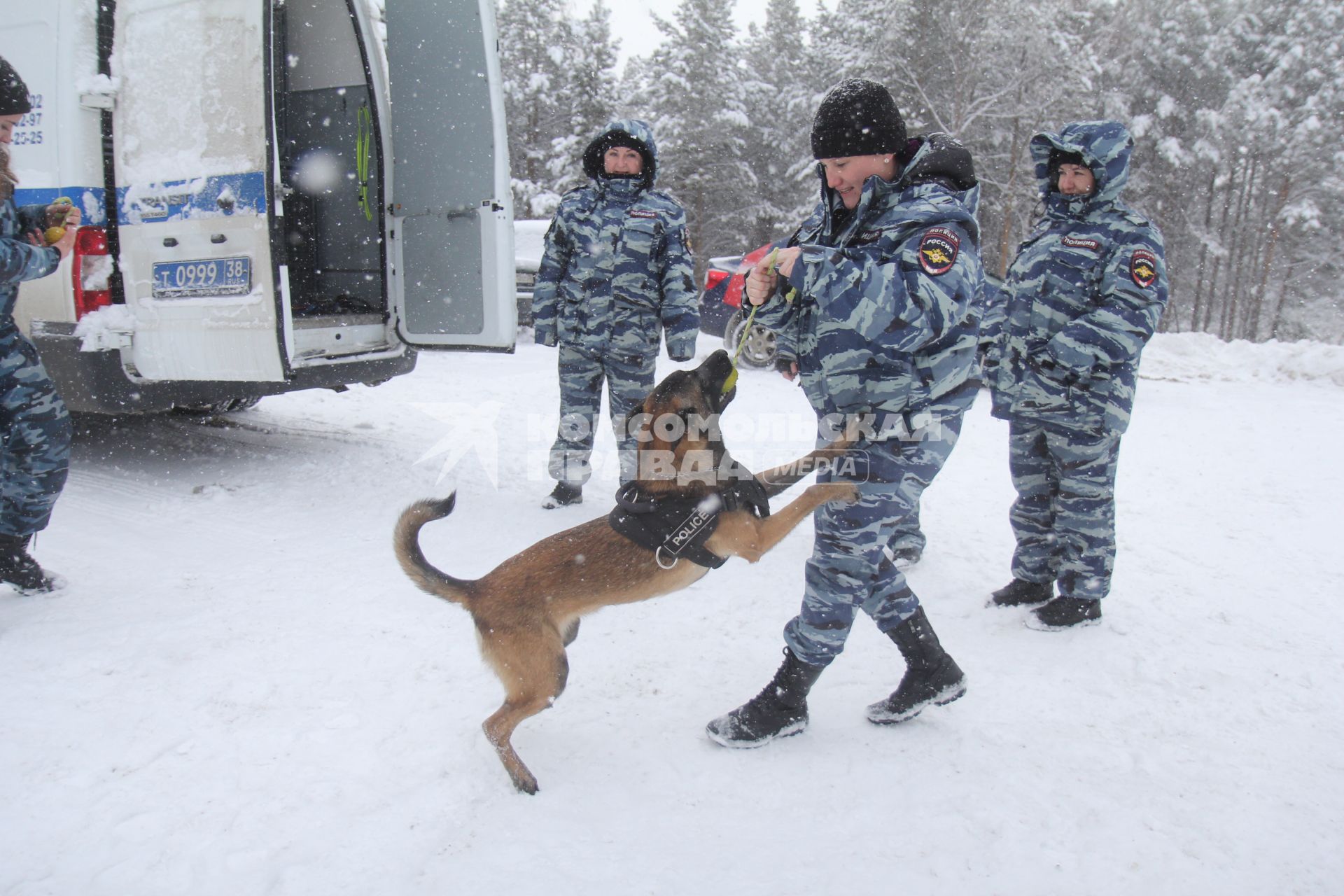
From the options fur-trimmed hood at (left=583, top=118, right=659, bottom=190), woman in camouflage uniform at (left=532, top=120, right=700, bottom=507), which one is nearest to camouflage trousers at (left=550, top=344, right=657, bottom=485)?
woman in camouflage uniform at (left=532, top=120, right=700, bottom=507)

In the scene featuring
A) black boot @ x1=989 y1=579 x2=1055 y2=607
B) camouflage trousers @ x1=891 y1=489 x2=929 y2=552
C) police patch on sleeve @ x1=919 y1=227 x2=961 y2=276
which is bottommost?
black boot @ x1=989 y1=579 x2=1055 y2=607

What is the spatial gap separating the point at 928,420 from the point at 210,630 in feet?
9.45

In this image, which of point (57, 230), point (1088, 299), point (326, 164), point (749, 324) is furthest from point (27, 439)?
point (1088, 299)

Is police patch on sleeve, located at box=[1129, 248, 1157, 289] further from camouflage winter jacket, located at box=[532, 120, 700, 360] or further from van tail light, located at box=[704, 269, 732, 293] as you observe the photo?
van tail light, located at box=[704, 269, 732, 293]

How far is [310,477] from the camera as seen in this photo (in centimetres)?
475

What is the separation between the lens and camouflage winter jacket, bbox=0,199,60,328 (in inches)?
107

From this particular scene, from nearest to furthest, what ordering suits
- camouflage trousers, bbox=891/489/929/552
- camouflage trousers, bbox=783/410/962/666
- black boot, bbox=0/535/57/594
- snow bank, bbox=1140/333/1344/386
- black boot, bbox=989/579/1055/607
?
camouflage trousers, bbox=783/410/962/666
black boot, bbox=0/535/57/594
black boot, bbox=989/579/1055/607
camouflage trousers, bbox=891/489/929/552
snow bank, bbox=1140/333/1344/386

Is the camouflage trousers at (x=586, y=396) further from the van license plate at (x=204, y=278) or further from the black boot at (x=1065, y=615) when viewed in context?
the black boot at (x=1065, y=615)

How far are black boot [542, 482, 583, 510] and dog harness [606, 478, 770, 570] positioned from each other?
2147mm

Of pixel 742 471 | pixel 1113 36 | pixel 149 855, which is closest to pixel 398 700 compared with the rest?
pixel 149 855

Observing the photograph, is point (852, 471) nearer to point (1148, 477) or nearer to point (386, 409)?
point (1148, 477)

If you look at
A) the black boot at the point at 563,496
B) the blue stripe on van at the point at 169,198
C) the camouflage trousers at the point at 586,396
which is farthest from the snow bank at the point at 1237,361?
the blue stripe on van at the point at 169,198

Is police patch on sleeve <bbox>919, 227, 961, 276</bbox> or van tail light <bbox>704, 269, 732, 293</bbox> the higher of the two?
van tail light <bbox>704, 269, 732, 293</bbox>

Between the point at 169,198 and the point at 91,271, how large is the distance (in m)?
0.59
